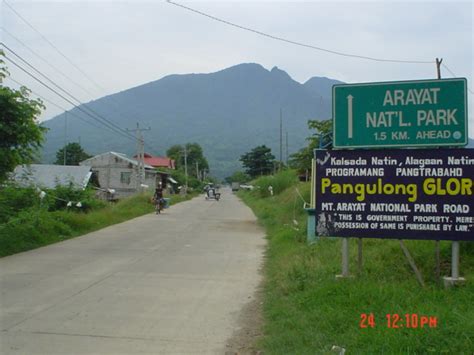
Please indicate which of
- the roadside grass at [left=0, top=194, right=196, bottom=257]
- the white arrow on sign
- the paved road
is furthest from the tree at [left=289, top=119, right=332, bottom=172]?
the white arrow on sign

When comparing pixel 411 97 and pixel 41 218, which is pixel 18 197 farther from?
pixel 411 97

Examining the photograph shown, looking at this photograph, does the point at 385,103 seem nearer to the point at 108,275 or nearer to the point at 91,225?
the point at 108,275

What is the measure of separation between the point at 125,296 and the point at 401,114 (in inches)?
183

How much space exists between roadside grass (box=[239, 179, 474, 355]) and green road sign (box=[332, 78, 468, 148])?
178 centimetres

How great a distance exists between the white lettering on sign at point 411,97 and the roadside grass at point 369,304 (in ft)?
7.25

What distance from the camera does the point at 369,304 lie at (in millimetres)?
5664

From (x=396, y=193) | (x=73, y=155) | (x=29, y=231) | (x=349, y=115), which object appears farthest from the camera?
(x=73, y=155)

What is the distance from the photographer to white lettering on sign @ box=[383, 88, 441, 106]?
668 centimetres

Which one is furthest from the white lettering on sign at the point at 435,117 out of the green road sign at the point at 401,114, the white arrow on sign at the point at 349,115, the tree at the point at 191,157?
the tree at the point at 191,157

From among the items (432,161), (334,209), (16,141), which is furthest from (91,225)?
(432,161)

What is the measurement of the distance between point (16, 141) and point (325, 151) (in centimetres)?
757

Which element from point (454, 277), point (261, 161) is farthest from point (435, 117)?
point (261, 161)

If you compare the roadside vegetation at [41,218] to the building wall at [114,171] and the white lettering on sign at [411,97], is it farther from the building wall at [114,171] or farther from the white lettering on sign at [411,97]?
the building wall at [114,171]
